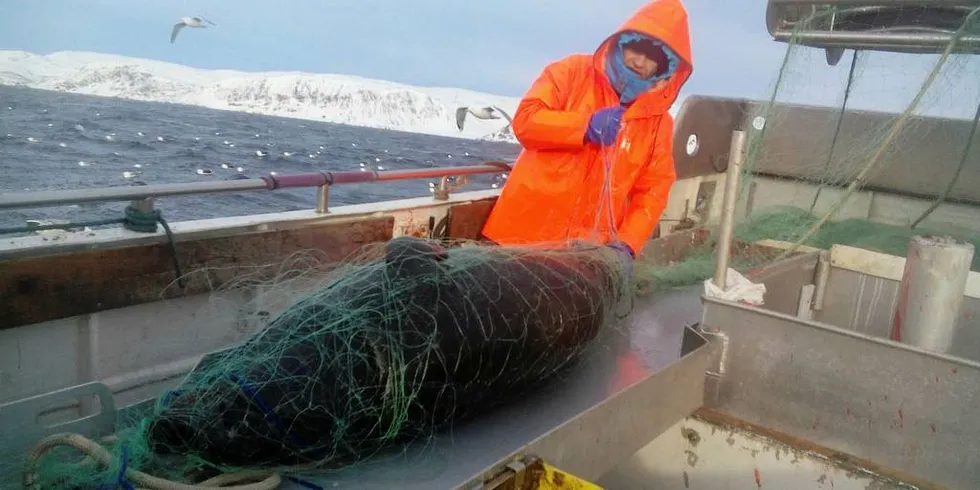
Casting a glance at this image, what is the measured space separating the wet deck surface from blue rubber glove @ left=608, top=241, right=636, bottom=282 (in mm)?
281

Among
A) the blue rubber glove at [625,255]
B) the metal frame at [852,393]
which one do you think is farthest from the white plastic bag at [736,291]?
the blue rubber glove at [625,255]

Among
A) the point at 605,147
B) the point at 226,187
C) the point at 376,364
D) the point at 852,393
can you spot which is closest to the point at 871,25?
the point at 605,147

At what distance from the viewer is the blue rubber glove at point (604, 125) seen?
13.1 ft

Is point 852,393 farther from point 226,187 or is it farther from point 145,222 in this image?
point 145,222

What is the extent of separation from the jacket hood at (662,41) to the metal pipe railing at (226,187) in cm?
119

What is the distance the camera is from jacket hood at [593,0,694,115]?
4.15m

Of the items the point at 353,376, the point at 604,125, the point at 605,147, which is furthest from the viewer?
the point at 605,147

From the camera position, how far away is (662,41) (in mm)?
4156

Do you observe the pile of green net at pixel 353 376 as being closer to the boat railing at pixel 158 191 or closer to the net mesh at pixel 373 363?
the net mesh at pixel 373 363

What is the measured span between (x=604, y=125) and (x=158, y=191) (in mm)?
2159

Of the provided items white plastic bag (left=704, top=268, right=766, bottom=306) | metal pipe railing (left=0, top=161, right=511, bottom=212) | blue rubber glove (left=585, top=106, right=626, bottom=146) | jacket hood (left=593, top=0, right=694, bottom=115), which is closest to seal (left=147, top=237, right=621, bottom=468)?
white plastic bag (left=704, top=268, right=766, bottom=306)

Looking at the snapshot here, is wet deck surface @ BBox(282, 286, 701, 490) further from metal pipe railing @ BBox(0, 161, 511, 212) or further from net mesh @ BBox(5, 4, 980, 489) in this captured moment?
metal pipe railing @ BBox(0, 161, 511, 212)

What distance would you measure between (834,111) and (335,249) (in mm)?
5027

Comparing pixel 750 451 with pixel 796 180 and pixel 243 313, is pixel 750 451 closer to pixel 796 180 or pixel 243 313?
pixel 243 313
